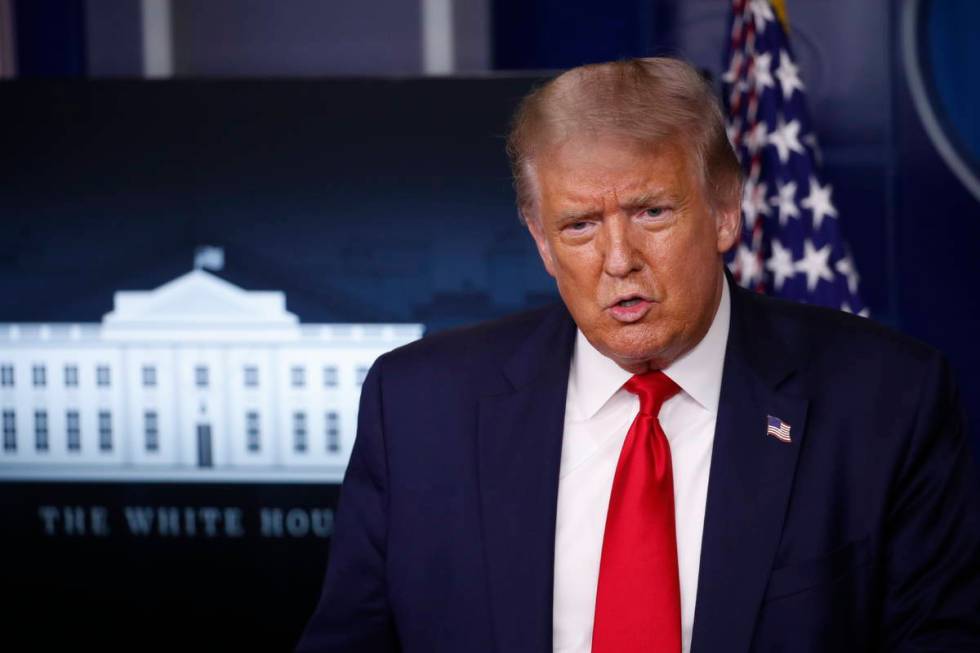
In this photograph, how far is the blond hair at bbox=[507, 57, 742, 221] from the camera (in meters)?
1.40

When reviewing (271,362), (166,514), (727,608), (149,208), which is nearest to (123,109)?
(149,208)

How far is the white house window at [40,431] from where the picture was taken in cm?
288

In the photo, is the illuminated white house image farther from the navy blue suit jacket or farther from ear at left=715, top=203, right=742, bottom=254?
ear at left=715, top=203, right=742, bottom=254

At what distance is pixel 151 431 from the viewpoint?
2.85 m

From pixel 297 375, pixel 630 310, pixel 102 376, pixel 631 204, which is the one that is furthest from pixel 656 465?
pixel 102 376

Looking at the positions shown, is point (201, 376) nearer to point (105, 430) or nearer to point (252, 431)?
point (252, 431)

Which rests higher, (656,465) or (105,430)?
(656,465)

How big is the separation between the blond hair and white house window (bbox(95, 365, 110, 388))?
175 centimetres

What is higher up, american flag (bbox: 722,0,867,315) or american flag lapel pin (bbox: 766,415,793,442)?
american flag (bbox: 722,0,867,315)

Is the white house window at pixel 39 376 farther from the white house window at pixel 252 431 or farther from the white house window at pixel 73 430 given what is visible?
the white house window at pixel 252 431

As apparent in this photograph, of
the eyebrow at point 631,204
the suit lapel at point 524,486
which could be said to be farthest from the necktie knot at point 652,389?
the eyebrow at point 631,204

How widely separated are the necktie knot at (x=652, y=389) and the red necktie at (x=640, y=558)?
23mm

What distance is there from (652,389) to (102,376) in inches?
72.4

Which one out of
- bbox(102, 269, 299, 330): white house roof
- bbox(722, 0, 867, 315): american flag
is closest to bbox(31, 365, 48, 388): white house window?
bbox(102, 269, 299, 330): white house roof
